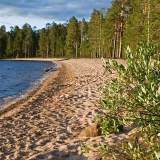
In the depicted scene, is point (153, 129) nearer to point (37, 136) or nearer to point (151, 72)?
point (151, 72)

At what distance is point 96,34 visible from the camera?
58031mm

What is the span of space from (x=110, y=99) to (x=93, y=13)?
61.6 m

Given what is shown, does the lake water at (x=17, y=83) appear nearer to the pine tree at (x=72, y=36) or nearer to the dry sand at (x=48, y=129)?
the dry sand at (x=48, y=129)

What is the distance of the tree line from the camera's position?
99.2ft

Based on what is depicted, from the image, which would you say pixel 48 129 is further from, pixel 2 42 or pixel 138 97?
pixel 2 42

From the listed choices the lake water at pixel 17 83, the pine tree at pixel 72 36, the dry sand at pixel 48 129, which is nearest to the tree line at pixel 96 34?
the pine tree at pixel 72 36

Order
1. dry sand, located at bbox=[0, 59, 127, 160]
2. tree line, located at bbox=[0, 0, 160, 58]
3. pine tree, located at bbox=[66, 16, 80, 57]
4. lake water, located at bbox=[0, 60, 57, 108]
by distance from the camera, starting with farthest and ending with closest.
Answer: pine tree, located at bbox=[66, 16, 80, 57]
tree line, located at bbox=[0, 0, 160, 58]
lake water, located at bbox=[0, 60, 57, 108]
dry sand, located at bbox=[0, 59, 127, 160]

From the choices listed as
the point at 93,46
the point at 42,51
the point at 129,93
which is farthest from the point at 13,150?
the point at 42,51

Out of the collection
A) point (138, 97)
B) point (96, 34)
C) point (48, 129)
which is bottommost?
point (48, 129)

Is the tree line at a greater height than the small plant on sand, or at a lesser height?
greater

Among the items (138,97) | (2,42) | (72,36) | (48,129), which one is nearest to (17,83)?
(48,129)

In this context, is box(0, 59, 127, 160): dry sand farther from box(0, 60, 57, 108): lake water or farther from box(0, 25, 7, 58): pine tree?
box(0, 25, 7, 58): pine tree

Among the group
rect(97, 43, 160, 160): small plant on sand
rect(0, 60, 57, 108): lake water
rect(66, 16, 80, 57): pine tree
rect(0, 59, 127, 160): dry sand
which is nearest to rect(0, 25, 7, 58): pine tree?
rect(66, 16, 80, 57): pine tree

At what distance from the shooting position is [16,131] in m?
7.34
